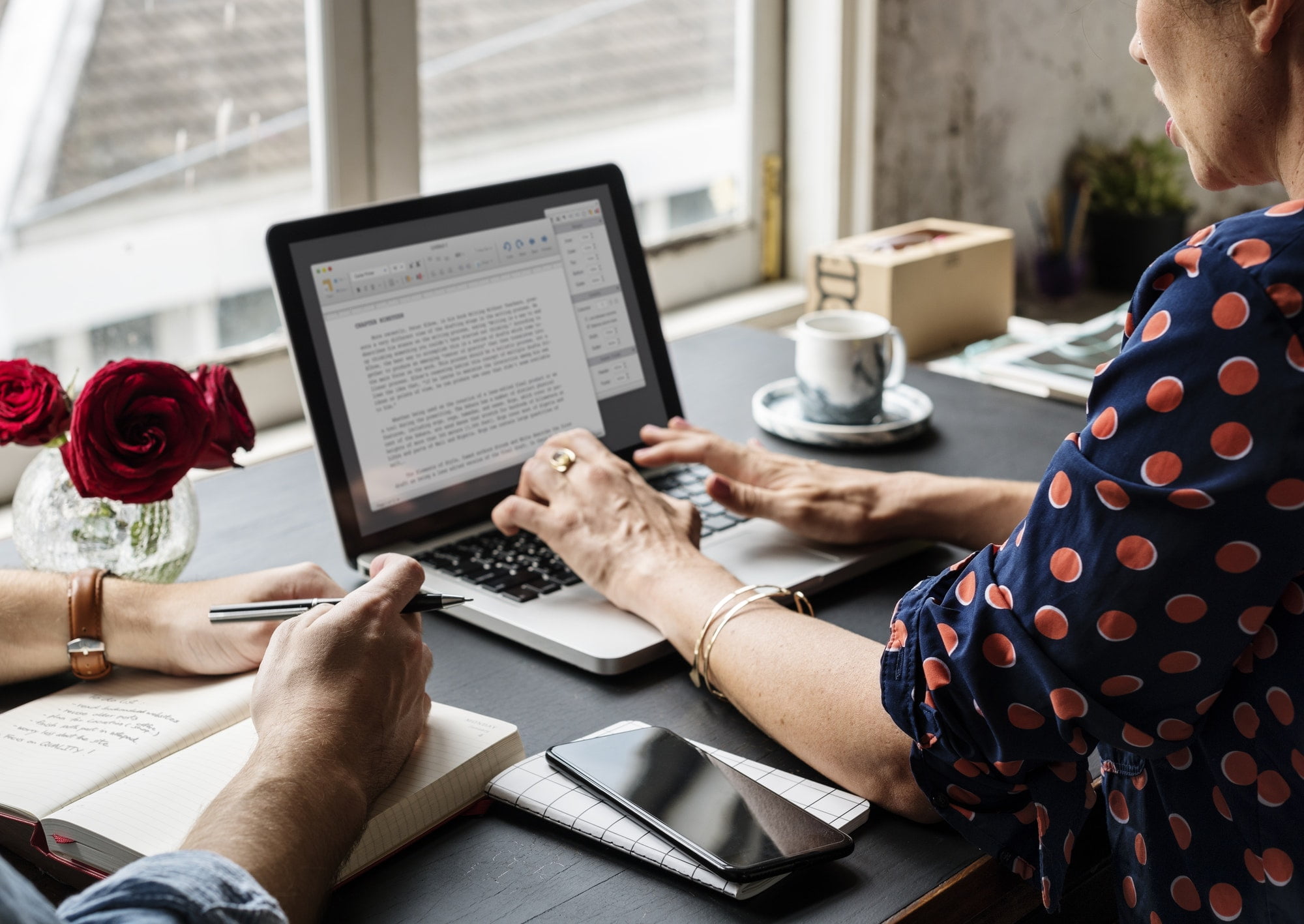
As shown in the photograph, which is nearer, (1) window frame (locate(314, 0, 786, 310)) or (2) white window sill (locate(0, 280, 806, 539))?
(2) white window sill (locate(0, 280, 806, 539))

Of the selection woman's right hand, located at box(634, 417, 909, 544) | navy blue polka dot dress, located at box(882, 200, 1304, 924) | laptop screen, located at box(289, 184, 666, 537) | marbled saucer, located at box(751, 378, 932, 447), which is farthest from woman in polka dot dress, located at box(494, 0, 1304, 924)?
marbled saucer, located at box(751, 378, 932, 447)

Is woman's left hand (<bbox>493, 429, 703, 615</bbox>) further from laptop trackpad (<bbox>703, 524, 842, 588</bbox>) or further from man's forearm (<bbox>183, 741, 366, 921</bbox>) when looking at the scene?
man's forearm (<bbox>183, 741, 366, 921</bbox>)

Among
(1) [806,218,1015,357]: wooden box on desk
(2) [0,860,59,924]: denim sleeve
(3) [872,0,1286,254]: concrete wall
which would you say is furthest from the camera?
(3) [872,0,1286,254]: concrete wall

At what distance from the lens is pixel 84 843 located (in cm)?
71

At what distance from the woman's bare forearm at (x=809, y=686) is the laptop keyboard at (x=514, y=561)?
0.43ft

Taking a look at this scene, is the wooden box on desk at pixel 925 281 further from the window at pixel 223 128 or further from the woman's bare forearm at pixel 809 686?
the woman's bare forearm at pixel 809 686

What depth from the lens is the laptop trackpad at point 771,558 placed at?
41.6 inches

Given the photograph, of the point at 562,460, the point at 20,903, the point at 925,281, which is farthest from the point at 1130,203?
the point at 20,903

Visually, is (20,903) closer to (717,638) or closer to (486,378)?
(717,638)

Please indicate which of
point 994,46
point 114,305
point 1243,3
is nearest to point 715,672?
point 1243,3

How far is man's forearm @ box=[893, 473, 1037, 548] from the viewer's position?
3.67 feet

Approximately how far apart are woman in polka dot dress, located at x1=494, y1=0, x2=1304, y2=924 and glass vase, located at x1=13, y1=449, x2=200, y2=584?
0.50 m

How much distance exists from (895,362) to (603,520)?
1.83 feet

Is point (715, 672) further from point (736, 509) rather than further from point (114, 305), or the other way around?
point (114, 305)
